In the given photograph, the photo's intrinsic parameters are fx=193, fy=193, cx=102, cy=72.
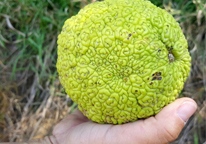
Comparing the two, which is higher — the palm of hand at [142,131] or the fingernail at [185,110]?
the fingernail at [185,110]

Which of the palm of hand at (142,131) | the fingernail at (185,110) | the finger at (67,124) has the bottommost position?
the finger at (67,124)

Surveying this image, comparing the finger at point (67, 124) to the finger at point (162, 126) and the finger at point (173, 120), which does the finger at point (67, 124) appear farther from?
the finger at point (173, 120)

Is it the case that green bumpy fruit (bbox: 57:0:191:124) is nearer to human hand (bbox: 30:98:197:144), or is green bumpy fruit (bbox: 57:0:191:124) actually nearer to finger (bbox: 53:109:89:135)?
human hand (bbox: 30:98:197:144)

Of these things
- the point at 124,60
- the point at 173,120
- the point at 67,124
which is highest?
the point at 124,60

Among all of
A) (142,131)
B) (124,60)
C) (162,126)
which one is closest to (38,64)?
(124,60)

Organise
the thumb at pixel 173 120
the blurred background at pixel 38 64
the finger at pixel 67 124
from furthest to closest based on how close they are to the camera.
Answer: the blurred background at pixel 38 64, the finger at pixel 67 124, the thumb at pixel 173 120

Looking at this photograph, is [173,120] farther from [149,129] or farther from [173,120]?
[149,129]

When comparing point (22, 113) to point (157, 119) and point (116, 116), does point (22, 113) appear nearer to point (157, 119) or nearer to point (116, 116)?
point (116, 116)

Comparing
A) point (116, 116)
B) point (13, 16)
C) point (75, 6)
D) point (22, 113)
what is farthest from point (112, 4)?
point (22, 113)

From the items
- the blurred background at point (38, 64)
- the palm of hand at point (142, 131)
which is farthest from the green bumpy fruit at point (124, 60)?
the blurred background at point (38, 64)
